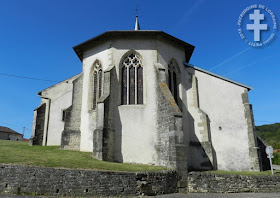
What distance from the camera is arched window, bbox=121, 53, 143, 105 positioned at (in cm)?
1475

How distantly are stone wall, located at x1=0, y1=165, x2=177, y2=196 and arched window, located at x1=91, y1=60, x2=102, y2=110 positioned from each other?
7936 millimetres

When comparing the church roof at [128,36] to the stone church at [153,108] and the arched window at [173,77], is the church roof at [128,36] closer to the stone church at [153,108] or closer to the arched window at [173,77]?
the stone church at [153,108]

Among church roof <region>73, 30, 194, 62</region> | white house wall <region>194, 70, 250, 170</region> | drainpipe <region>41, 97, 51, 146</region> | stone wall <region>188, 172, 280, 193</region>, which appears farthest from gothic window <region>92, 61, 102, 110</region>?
stone wall <region>188, 172, 280, 193</region>

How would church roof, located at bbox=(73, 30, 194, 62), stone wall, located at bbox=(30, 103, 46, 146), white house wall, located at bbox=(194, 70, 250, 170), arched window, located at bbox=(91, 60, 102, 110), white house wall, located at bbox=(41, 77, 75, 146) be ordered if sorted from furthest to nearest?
white house wall, located at bbox=(41, 77, 75, 146)
stone wall, located at bbox=(30, 103, 46, 146)
arched window, located at bbox=(91, 60, 102, 110)
white house wall, located at bbox=(194, 70, 250, 170)
church roof, located at bbox=(73, 30, 194, 62)

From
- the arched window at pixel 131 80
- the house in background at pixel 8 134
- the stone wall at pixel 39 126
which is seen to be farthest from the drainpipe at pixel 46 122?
the house in background at pixel 8 134

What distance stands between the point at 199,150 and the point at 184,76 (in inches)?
247

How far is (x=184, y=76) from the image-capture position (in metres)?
17.4

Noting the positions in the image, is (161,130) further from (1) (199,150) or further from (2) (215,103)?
(2) (215,103)

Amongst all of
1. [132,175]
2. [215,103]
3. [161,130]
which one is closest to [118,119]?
[161,130]

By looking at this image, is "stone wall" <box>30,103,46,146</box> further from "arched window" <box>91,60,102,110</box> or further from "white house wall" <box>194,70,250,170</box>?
"white house wall" <box>194,70,250,170</box>

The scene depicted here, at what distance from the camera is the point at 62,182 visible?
27.1 ft

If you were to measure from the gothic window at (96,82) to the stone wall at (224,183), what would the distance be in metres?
9.03

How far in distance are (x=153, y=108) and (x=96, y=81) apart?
551cm

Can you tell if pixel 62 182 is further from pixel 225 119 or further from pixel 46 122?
pixel 46 122
